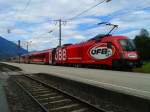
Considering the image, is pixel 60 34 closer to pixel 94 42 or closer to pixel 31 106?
pixel 94 42

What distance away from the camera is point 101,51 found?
38719 mm

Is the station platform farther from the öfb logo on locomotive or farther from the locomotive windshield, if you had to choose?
the öfb logo on locomotive

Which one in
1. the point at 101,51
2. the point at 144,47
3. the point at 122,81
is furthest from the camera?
the point at 144,47

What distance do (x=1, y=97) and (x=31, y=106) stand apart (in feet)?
10.6

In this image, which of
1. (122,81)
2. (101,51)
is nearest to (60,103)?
(122,81)

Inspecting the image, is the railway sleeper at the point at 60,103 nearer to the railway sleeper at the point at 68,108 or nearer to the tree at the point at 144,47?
the railway sleeper at the point at 68,108

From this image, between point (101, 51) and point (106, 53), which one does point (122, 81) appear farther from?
point (101, 51)

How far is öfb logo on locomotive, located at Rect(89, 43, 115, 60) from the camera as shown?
37.0m

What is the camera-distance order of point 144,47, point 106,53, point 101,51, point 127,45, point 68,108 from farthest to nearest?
1. point 144,47
2. point 101,51
3. point 106,53
4. point 127,45
5. point 68,108

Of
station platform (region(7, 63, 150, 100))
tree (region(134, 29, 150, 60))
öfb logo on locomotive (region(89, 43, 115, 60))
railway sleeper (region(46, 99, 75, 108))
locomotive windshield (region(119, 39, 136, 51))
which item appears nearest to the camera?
railway sleeper (region(46, 99, 75, 108))

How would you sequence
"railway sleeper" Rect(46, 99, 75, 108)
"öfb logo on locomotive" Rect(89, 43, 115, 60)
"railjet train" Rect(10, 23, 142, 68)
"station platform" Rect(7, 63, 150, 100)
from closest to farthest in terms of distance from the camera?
1. "railway sleeper" Rect(46, 99, 75, 108)
2. "station platform" Rect(7, 63, 150, 100)
3. "railjet train" Rect(10, 23, 142, 68)
4. "öfb logo on locomotive" Rect(89, 43, 115, 60)

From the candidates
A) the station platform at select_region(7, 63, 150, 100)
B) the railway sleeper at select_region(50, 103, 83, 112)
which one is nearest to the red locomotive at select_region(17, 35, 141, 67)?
the station platform at select_region(7, 63, 150, 100)

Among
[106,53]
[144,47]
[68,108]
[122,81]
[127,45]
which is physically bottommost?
[68,108]

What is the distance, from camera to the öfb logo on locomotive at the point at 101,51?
121ft
